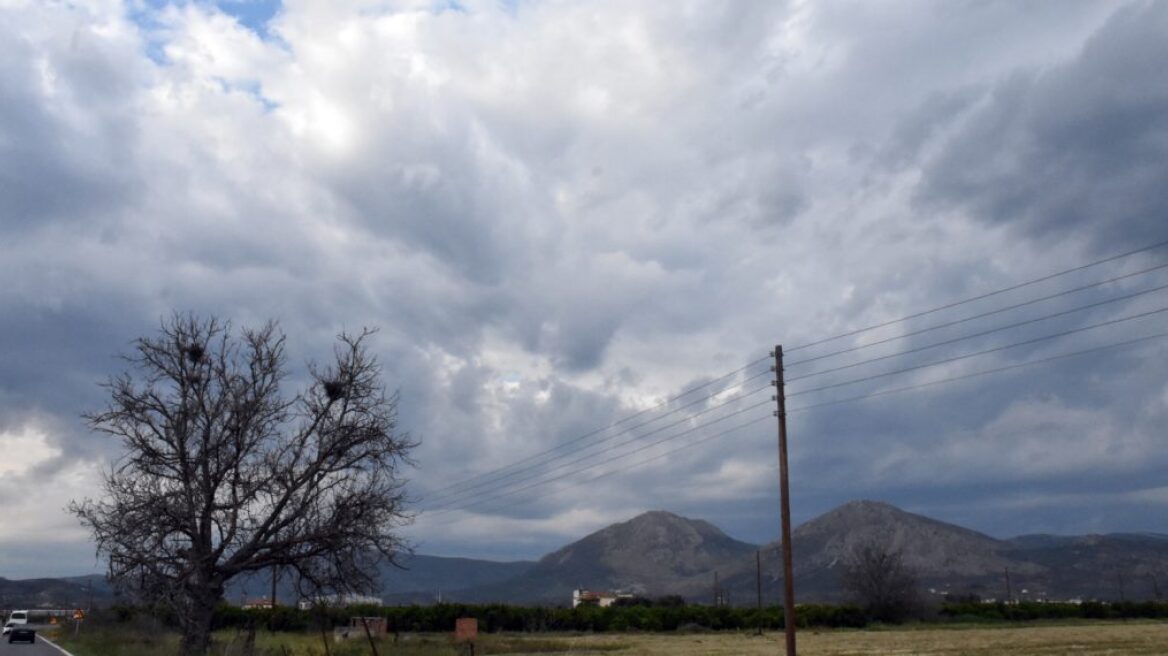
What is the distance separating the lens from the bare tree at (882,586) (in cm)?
9425

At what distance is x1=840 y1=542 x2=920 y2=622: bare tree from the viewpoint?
94.2 m

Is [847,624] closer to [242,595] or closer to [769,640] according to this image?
[769,640]

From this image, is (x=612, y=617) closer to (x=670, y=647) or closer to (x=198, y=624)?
(x=670, y=647)

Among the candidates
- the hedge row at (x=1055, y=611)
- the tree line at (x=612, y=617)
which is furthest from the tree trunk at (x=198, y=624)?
the hedge row at (x=1055, y=611)

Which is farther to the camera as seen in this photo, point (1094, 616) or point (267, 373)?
point (1094, 616)

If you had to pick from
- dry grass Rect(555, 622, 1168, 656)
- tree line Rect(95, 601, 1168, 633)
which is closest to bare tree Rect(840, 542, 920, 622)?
tree line Rect(95, 601, 1168, 633)

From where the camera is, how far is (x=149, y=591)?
99.6 feet

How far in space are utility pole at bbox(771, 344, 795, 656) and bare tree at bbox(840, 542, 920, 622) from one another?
66772 mm

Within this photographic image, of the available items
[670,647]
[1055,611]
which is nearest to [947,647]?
[670,647]

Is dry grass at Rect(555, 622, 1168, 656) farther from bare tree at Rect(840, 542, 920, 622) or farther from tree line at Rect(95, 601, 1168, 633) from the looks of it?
bare tree at Rect(840, 542, 920, 622)

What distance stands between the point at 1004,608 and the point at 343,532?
271 feet

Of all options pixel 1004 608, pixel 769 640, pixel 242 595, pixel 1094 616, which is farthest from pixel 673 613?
pixel 242 595

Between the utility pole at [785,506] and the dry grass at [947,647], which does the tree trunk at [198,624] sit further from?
the dry grass at [947,647]

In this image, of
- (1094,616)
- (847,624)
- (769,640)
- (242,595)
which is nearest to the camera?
(242,595)
